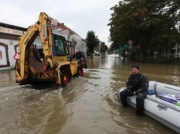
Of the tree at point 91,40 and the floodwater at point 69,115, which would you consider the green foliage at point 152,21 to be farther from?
the tree at point 91,40

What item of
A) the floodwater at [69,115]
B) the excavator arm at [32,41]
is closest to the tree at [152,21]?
the excavator arm at [32,41]

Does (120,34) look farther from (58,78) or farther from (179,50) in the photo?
(58,78)

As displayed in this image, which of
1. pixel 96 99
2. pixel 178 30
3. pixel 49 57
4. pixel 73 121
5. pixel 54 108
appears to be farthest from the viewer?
pixel 178 30

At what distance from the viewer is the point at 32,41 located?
11.4 metres

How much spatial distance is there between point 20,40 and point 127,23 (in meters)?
23.4

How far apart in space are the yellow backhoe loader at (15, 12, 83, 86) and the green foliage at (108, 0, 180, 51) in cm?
1972

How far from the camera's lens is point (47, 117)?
7027 mm

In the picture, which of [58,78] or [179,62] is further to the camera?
[179,62]

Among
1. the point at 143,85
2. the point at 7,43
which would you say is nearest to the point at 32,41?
the point at 143,85

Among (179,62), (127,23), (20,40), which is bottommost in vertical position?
(179,62)

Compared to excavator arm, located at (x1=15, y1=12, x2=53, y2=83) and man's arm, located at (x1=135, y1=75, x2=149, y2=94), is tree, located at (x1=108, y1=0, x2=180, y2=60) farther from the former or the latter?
man's arm, located at (x1=135, y1=75, x2=149, y2=94)

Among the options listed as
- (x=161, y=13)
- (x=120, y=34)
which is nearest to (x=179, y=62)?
(x=161, y=13)

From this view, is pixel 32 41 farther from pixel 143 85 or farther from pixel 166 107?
pixel 166 107

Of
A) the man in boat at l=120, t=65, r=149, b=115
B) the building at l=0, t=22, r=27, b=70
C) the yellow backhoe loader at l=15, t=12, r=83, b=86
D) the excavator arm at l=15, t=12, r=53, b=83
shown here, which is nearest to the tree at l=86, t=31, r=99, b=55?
the building at l=0, t=22, r=27, b=70
